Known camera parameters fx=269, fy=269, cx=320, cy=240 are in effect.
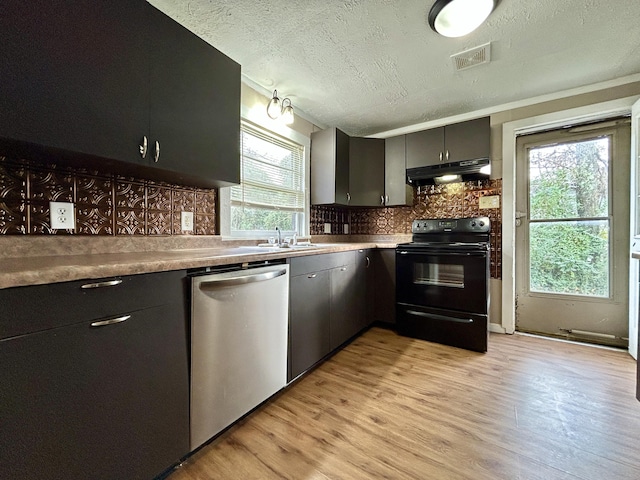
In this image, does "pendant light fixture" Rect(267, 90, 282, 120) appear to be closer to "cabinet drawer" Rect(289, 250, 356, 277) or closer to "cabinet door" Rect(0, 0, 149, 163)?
"cabinet door" Rect(0, 0, 149, 163)

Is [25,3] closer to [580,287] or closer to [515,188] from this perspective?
[515,188]

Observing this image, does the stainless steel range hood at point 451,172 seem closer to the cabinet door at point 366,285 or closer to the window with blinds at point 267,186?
the cabinet door at point 366,285

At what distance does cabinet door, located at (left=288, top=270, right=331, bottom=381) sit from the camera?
5.60ft

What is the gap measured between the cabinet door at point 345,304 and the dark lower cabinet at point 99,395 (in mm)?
1234

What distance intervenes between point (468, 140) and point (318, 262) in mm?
2025

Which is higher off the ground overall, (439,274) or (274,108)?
(274,108)

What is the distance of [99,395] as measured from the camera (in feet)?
2.81

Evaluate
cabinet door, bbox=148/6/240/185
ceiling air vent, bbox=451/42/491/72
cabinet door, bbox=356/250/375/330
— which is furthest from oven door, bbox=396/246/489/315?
cabinet door, bbox=148/6/240/185

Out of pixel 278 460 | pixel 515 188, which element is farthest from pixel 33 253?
pixel 515 188

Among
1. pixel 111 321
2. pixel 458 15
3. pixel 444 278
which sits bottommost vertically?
pixel 444 278

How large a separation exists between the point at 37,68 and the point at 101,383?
43.0 inches

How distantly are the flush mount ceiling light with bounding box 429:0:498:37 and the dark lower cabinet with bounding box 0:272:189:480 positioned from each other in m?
1.92

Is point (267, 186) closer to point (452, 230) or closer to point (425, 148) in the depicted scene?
point (425, 148)

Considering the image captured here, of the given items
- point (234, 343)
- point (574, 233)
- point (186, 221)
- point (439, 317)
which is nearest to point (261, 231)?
point (186, 221)
